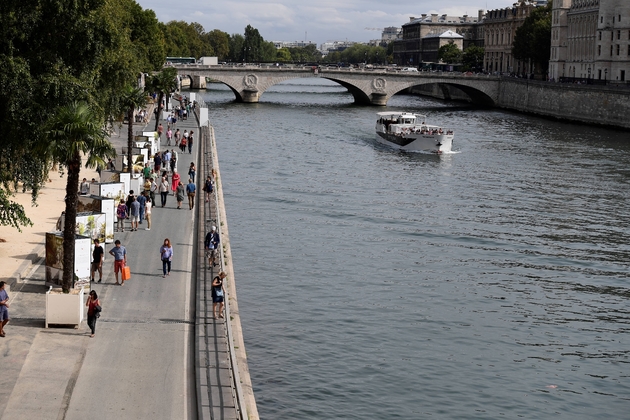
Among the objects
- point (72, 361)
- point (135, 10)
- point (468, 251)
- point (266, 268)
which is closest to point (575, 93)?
point (135, 10)

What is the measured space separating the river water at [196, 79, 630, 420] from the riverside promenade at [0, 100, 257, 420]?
2162mm

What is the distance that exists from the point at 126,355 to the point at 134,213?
1336 cm

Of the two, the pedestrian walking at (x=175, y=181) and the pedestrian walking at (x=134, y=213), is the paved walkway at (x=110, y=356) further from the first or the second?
the pedestrian walking at (x=175, y=181)

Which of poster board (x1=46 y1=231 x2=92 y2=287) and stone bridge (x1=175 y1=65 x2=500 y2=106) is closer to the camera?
poster board (x1=46 y1=231 x2=92 y2=287)

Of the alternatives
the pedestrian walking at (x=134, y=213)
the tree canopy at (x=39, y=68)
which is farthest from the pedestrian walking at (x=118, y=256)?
the pedestrian walking at (x=134, y=213)

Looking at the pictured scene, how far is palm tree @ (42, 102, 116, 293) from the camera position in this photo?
23375 mm

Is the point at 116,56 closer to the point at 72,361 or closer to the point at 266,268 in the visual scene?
the point at 266,268

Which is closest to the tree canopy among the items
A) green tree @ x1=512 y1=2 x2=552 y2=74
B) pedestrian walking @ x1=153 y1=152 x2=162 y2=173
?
pedestrian walking @ x1=153 y1=152 x2=162 y2=173

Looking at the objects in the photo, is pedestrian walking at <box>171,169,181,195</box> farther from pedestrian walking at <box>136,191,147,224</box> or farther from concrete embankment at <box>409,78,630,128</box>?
concrete embankment at <box>409,78,630,128</box>

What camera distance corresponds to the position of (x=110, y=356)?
68.2 ft

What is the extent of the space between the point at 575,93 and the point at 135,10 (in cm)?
4704

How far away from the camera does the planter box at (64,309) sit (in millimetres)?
22580

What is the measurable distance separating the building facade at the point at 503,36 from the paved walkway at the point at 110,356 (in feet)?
484

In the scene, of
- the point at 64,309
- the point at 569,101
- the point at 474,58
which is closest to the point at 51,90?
the point at 64,309
